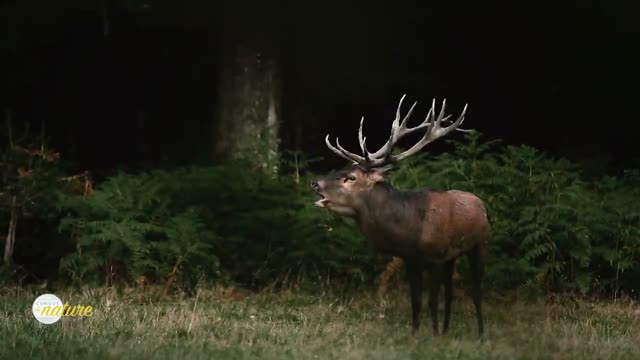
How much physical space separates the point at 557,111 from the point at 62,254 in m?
7.49

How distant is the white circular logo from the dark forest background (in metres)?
1.08

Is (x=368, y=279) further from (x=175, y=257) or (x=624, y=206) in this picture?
(x=624, y=206)

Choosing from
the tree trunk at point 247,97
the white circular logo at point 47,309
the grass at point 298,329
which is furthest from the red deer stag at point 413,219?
the tree trunk at point 247,97

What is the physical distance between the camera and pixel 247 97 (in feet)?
39.3

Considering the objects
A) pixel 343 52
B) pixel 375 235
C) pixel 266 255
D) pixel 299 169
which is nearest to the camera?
pixel 375 235

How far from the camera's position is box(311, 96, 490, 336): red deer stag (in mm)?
7477

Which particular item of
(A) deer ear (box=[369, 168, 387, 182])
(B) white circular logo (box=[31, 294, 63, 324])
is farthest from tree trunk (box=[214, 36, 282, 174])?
(A) deer ear (box=[369, 168, 387, 182])

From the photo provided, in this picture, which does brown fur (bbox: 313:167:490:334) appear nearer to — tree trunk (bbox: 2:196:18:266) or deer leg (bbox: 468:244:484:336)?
deer leg (bbox: 468:244:484:336)

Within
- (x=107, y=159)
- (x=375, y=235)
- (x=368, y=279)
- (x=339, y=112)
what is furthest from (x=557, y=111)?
(x=375, y=235)

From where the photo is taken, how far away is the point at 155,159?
579 inches

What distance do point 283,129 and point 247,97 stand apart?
169 cm

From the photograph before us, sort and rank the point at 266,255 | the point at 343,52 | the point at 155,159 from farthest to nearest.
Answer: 1. the point at 155,159
2. the point at 343,52
3. the point at 266,255

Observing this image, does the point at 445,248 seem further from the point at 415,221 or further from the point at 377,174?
the point at 377,174

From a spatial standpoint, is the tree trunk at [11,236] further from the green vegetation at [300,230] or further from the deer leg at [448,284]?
the deer leg at [448,284]
